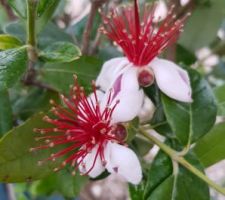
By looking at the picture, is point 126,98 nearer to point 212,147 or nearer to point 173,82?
point 173,82

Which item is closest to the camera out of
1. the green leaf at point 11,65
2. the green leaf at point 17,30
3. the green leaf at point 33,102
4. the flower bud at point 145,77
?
the green leaf at point 11,65

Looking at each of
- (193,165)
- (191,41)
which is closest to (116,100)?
(193,165)

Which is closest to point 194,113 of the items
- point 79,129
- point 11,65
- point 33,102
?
point 79,129

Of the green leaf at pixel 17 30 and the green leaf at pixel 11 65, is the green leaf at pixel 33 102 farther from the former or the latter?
the green leaf at pixel 11 65

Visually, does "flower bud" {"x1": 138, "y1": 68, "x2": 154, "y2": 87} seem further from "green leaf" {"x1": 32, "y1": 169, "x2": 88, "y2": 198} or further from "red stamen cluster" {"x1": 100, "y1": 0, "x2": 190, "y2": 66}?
"green leaf" {"x1": 32, "y1": 169, "x2": 88, "y2": 198}

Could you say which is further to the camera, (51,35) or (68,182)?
(51,35)

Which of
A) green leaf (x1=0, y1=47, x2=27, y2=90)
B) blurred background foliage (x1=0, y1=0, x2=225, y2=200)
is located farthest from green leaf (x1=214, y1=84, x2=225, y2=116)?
green leaf (x1=0, y1=47, x2=27, y2=90)

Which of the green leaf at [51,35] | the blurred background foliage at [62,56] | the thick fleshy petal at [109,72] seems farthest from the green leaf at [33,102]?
the thick fleshy petal at [109,72]
